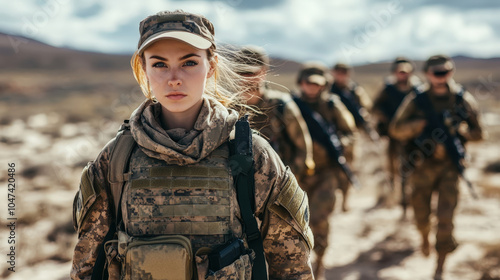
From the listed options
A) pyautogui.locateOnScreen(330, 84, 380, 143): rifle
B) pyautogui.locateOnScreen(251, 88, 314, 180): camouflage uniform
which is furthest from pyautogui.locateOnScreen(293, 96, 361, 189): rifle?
pyautogui.locateOnScreen(330, 84, 380, 143): rifle

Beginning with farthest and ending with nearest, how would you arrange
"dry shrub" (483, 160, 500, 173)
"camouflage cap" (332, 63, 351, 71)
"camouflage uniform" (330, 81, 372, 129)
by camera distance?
"dry shrub" (483, 160, 500, 173) < "camouflage cap" (332, 63, 351, 71) < "camouflage uniform" (330, 81, 372, 129)

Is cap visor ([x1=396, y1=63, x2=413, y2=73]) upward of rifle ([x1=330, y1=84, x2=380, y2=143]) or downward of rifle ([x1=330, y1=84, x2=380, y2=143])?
upward

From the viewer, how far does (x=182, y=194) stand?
182 cm

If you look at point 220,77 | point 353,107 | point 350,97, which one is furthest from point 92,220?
point 350,97

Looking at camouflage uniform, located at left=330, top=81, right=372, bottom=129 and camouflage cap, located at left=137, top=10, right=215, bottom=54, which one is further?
camouflage uniform, located at left=330, top=81, right=372, bottom=129

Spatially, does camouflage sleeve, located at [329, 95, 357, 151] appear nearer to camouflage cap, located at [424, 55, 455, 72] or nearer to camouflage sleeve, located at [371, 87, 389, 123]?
camouflage cap, located at [424, 55, 455, 72]

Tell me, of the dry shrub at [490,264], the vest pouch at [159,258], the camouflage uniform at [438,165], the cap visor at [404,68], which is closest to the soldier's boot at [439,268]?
the camouflage uniform at [438,165]

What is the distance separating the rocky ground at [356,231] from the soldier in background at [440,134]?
1102 mm

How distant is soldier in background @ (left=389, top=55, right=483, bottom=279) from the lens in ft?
17.7

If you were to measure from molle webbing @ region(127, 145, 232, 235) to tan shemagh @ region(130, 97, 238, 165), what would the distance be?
54 mm

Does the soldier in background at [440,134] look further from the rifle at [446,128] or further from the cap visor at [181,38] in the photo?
the cap visor at [181,38]

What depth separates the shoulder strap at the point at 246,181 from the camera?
1822 millimetres

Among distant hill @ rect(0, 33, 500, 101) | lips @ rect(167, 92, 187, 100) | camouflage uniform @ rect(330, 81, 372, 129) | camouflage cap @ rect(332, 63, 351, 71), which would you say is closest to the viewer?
lips @ rect(167, 92, 187, 100)

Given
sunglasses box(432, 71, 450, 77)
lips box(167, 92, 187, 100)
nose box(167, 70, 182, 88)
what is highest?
sunglasses box(432, 71, 450, 77)
